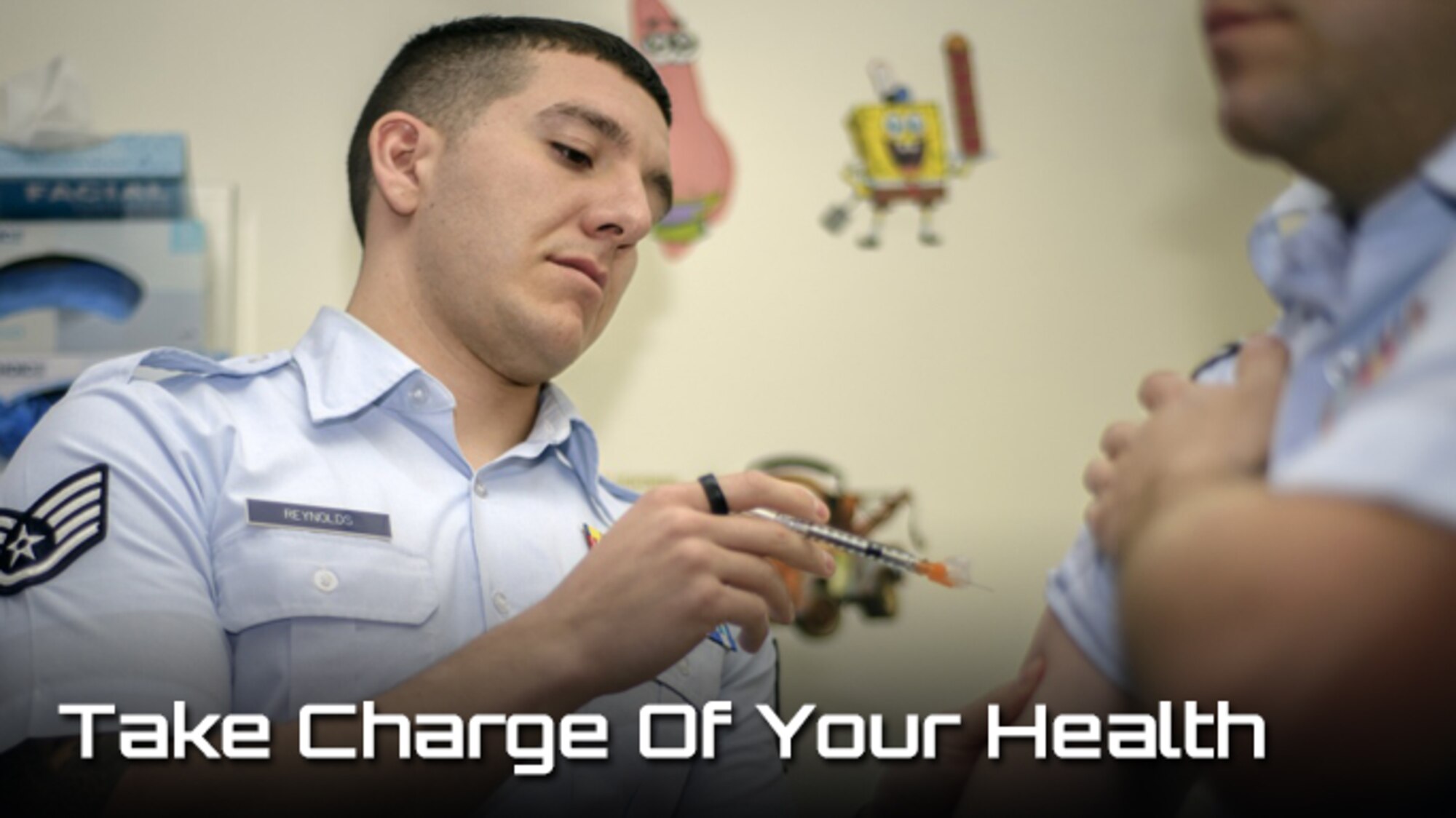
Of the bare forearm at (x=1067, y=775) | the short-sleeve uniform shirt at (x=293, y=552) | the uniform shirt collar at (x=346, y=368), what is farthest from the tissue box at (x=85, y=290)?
the bare forearm at (x=1067, y=775)

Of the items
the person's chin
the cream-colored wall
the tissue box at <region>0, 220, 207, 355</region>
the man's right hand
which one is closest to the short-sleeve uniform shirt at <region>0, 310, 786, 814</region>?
the man's right hand

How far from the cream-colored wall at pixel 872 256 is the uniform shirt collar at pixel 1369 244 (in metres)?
1.27

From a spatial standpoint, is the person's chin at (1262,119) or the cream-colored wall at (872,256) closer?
the person's chin at (1262,119)

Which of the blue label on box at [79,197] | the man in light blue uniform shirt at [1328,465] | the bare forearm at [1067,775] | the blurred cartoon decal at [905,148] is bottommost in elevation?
the bare forearm at [1067,775]

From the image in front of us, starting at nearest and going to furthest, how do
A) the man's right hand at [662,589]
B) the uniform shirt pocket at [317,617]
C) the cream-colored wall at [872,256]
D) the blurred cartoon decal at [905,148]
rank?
the man's right hand at [662,589], the uniform shirt pocket at [317,617], the cream-colored wall at [872,256], the blurred cartoon decal at [905,148]

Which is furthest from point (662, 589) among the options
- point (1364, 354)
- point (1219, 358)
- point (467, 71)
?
point (467, 71)

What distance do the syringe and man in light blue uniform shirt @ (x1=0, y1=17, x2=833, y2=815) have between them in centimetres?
2

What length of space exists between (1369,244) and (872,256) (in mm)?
1436

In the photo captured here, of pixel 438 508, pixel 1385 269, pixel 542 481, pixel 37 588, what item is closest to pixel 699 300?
pixel 542 481

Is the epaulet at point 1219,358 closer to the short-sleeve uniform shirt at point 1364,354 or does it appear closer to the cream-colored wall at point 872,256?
the short-sleeve uniform shirt at point 1364,354

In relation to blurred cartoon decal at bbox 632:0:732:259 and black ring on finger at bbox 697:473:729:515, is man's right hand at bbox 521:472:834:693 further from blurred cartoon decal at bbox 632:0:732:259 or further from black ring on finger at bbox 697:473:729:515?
blurred cartoon decal at bbox 632:0:732:259

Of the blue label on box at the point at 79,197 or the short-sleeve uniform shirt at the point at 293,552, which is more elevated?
the blue label on box at the point at 79,197

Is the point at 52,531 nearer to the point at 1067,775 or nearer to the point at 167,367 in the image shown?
the point at 167,367

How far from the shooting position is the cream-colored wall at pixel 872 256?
5.78 ft
